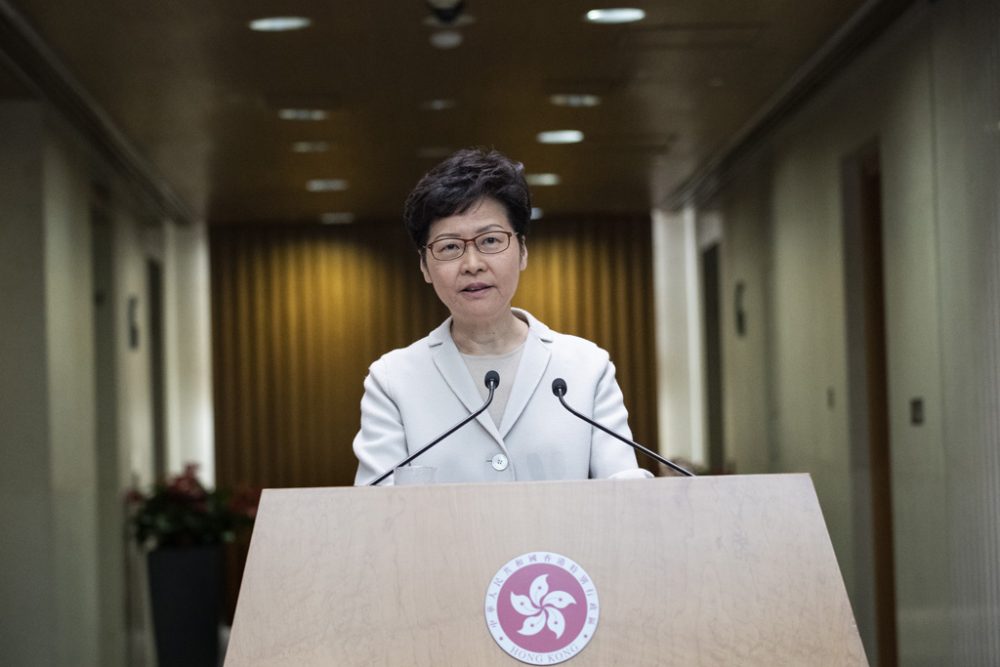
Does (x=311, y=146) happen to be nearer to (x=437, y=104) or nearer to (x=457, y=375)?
(x=437, y=104)

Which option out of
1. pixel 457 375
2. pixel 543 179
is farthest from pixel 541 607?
pixel 543 179

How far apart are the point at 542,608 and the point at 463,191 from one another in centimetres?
80

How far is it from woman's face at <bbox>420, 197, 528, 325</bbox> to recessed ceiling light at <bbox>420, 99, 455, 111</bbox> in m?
4.48

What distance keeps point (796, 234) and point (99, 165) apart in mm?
3745

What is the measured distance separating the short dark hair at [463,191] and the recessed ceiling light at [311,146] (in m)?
5.53

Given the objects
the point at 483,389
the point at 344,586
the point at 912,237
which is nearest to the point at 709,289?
the point at 912,237

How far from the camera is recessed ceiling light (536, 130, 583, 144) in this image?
7.51 meters

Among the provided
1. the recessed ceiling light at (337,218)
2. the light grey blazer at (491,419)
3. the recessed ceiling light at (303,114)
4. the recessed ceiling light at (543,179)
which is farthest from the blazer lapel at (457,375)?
the recessed ceiling light at (337,218)

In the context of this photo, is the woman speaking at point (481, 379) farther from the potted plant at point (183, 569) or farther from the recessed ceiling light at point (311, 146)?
the potted plant at point (183, 569)

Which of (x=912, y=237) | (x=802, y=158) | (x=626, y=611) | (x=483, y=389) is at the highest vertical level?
(x=802, y=158)

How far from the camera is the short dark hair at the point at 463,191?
7.27 ft

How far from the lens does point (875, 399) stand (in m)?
6.04

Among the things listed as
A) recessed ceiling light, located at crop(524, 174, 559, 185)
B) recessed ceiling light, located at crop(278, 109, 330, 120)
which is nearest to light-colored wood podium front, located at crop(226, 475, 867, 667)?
recessed ceiling light, located at crop(278, 109, 330, 120)

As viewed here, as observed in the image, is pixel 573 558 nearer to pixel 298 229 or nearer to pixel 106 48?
pixel 106 48
